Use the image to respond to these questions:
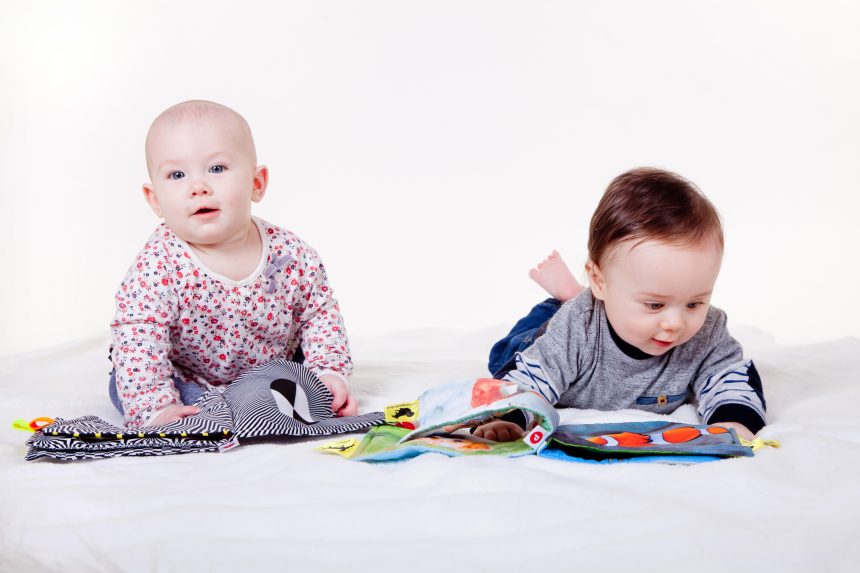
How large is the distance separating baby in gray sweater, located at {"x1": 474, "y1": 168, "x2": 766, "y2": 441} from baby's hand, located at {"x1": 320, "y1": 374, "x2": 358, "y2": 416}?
306 mm

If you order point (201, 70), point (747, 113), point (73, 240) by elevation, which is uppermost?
point (201, 70)

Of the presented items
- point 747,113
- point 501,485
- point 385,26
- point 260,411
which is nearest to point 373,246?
point 385,26

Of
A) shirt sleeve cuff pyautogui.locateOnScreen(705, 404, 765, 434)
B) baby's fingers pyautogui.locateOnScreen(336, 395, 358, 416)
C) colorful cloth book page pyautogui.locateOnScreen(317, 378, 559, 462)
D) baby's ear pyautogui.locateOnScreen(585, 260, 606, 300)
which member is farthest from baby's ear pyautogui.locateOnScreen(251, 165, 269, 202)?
shirt sleeve cuff pyautogui.locateOnScreen(705, 404, 765, 434)

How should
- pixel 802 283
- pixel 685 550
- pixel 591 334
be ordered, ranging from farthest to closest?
→ pixel 802 283, pixel 591 334, pixel 685 550

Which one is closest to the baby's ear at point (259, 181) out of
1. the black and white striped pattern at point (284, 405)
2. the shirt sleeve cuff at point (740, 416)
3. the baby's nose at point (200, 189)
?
the baby's nose at point (200, 189)

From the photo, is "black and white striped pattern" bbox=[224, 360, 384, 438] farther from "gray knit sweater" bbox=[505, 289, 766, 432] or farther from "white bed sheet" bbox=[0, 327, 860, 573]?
"gray knit sweater" bbox=[505, 289, 766, 432]

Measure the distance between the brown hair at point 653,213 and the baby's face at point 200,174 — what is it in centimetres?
69

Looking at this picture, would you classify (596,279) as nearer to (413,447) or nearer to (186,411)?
(413,447)

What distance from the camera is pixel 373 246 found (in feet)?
12.1

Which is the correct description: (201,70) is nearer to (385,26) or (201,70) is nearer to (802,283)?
(385,26)

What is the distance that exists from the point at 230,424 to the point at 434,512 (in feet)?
1.92

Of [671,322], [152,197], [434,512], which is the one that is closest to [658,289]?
[671,322]

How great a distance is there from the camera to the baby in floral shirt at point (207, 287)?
1.94 meters

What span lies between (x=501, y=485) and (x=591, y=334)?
635 mm
